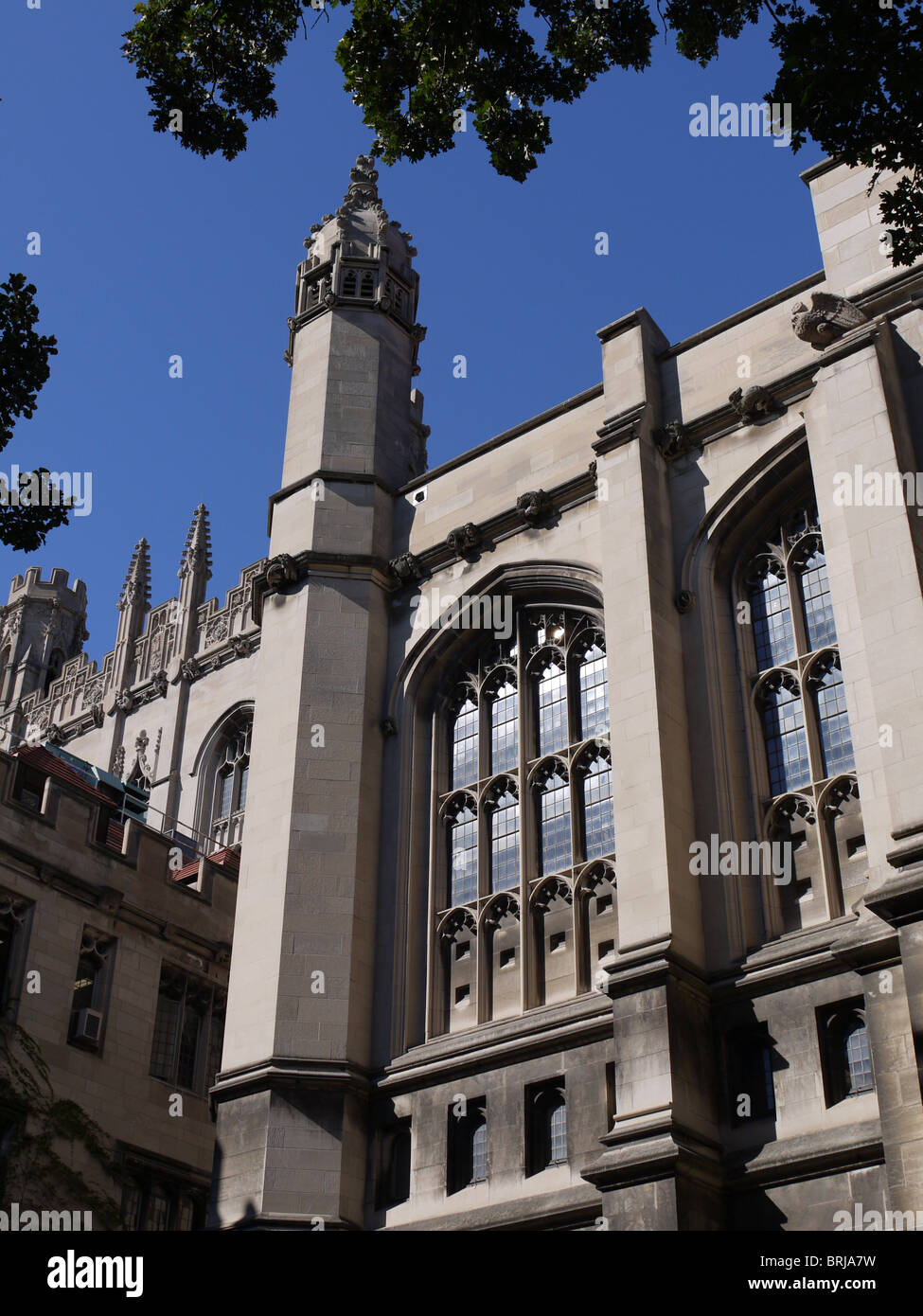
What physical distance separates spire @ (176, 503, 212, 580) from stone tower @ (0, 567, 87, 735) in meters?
6.61

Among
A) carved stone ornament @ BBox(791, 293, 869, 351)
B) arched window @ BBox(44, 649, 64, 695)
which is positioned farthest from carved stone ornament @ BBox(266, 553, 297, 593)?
arched window @ BBox(44, 649, 64, 695)

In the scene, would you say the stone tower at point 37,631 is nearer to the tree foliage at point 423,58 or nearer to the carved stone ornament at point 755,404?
the carved stone ornament at point 755,404

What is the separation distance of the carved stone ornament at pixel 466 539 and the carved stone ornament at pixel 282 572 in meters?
2.48

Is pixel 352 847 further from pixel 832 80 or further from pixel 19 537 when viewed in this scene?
pixel 832 80

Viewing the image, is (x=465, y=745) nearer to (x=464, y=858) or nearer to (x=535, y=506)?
(x=464, y=858)

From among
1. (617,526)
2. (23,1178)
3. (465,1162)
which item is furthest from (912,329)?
(23,1178)

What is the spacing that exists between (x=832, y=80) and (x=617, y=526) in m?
8.94

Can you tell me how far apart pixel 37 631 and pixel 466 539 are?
86.2 ft

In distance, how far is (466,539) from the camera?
2389 cm

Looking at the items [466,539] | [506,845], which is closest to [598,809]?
[506,845]

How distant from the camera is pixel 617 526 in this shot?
21172 mm

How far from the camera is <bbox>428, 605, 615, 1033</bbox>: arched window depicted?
66.4ft

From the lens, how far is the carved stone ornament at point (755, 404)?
2105 cm

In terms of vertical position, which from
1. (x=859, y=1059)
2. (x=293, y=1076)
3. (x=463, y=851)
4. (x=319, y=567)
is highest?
(x=319, y=567)
